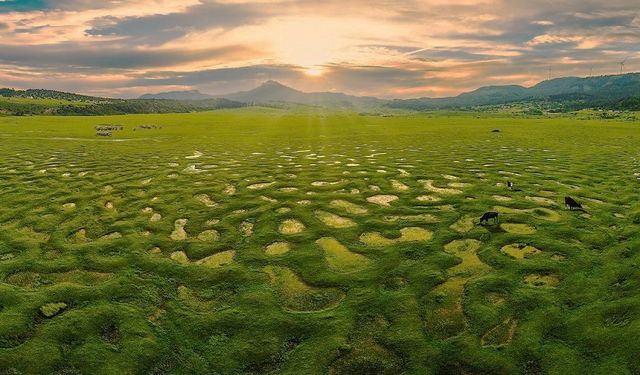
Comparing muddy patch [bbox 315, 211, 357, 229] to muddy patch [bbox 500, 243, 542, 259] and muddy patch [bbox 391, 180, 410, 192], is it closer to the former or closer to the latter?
muddy patch [bbox 500, 243, 542, 259]

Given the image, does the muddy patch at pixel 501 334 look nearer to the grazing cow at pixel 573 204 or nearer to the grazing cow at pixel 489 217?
the grazing cow at pixel 489 217

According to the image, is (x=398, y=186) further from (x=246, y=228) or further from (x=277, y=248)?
(x=277, y=248)

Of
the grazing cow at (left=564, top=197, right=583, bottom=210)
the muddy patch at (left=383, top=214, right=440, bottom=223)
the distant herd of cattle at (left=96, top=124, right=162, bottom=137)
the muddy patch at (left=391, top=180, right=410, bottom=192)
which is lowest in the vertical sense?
the muddy patch at (left=383, top=214, right=440, bottom=223)

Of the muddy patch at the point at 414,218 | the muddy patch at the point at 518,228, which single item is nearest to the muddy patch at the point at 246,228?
the muddy patch at the point at 414,218

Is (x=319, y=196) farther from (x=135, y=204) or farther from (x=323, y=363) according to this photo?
(x=323, y=363)

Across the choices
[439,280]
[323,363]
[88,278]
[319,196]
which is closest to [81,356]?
[88,278]

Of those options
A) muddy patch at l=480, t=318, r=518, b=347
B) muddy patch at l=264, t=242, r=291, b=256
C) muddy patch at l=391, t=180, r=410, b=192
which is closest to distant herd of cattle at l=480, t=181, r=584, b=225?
muddy patch at l=391, t=180, r=410, b=192

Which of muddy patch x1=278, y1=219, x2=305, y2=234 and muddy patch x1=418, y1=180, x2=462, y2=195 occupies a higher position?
muddy patch x1=418, y1=180, x2=462, y2=195

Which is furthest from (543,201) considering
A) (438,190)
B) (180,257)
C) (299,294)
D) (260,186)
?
(180,257)
